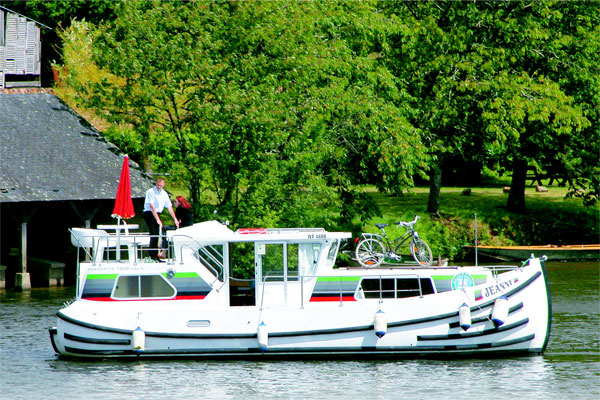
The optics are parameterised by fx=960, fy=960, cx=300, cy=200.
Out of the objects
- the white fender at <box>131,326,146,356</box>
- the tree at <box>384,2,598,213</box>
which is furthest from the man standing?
the tree at <box>384,2,598,213</box>

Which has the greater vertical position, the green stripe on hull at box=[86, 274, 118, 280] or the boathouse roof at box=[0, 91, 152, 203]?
the boathouse roof at box=[0, 91, 152, 203]

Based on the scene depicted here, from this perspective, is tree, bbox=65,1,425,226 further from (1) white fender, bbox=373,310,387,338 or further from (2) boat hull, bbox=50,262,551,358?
(1) white fender, bbox=373,310,387,338

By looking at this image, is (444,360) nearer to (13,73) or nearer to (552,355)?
(552,355)

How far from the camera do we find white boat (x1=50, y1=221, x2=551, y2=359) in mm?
20312

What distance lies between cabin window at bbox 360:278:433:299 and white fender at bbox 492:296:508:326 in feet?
5.11

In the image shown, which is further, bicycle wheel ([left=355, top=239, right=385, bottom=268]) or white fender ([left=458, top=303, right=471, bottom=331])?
bicycle wheel ([left=355, top=239, right=385, bottom=268])

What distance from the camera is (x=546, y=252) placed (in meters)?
41.2

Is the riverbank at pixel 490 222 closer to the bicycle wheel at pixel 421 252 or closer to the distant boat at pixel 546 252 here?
the distant boat at pixel 546 252

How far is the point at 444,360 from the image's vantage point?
67.7 ft

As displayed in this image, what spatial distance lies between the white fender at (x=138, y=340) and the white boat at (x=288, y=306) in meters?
0.02

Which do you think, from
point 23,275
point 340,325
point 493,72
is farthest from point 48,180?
point 493,72

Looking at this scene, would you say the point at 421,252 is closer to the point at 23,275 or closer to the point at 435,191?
the point at 23,275

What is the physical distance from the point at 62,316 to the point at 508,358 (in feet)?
31.8

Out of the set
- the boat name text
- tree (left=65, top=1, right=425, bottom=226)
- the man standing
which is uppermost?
tree (left=65, top=1, right=425, bottom=226)
